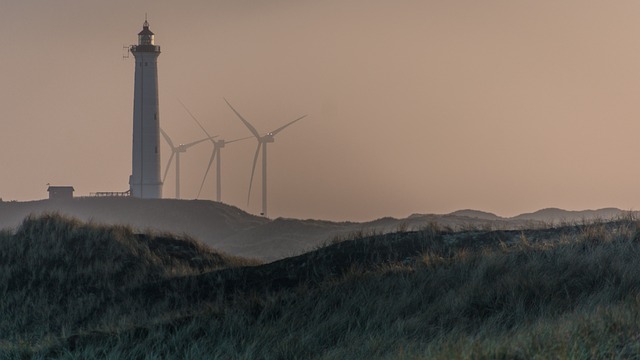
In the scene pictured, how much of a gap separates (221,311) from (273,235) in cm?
6528

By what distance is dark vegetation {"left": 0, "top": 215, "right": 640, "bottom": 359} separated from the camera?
15602 millimetres

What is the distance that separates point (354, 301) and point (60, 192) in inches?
3611

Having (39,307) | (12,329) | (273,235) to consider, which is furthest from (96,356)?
(273,235)

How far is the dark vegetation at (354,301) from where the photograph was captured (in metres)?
15.6

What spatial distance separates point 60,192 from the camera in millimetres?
108000

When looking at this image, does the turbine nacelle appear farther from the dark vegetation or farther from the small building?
the dark vegetation

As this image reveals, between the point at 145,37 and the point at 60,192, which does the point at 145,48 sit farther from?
the point at 60,192

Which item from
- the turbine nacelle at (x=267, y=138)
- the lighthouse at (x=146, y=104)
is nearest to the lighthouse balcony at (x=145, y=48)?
the lighthouse at (x=146, y=104)

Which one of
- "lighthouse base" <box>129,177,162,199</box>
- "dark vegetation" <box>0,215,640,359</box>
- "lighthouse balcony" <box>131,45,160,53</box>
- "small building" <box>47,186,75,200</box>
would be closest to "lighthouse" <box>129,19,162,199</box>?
"lighthouse balcony" <box>131,45,160,53</box>

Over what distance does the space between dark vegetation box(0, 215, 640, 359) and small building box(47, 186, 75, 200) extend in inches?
2861

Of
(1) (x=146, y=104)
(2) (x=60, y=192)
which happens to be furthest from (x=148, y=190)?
(2) (x=60, y=192)

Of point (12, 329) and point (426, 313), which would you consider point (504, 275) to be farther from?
point (12, 329)

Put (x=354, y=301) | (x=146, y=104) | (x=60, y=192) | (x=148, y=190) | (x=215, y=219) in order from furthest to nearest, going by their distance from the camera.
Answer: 1. (x=60, y=192)
2. (x=215, y=219)
3. (x=148, y=190)
4. (x=146, y=104)
5. (x=354, y=301)

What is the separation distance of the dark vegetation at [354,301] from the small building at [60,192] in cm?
7268
